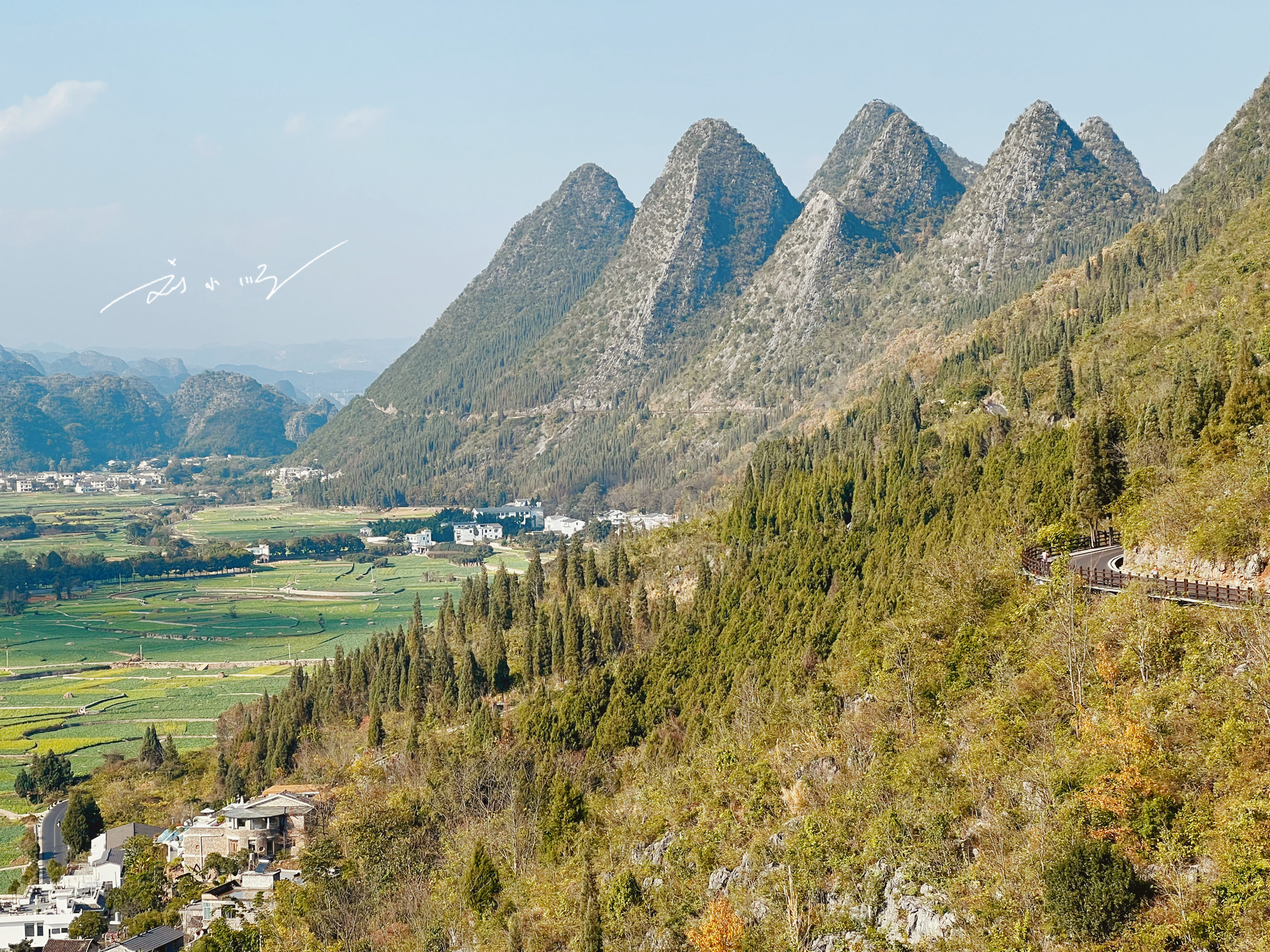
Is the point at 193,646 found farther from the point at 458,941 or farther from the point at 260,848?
the point at 458,941

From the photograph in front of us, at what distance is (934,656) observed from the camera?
37781 millimetres

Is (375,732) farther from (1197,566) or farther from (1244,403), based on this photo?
(1244,403)

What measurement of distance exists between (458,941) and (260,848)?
19.1 metres

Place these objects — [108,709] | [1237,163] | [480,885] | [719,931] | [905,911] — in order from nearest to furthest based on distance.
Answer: [905,911] < [719,931] < [480,885] < [108,709] < [1237,163]

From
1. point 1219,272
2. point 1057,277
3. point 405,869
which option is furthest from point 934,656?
point 1057,277

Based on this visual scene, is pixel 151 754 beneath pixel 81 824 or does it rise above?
above

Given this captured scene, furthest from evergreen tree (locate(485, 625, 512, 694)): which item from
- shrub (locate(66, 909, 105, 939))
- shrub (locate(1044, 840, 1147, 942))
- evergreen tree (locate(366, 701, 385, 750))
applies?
shrub (locate(1044, 840, 1147, 942))

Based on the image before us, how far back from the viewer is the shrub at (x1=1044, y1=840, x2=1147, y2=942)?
22922mm

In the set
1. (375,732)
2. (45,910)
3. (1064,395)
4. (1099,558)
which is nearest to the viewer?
(1099,558)

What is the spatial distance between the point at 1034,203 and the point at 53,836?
168808 millimetres

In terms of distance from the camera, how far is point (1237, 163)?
11112 cm

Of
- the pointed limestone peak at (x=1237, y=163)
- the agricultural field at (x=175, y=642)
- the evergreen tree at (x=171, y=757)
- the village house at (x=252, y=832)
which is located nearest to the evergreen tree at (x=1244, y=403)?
the village house at (x=252, y=832)

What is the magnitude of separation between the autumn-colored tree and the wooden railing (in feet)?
47.1

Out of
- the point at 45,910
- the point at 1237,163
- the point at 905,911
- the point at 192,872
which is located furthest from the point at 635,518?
the point at 905,911
